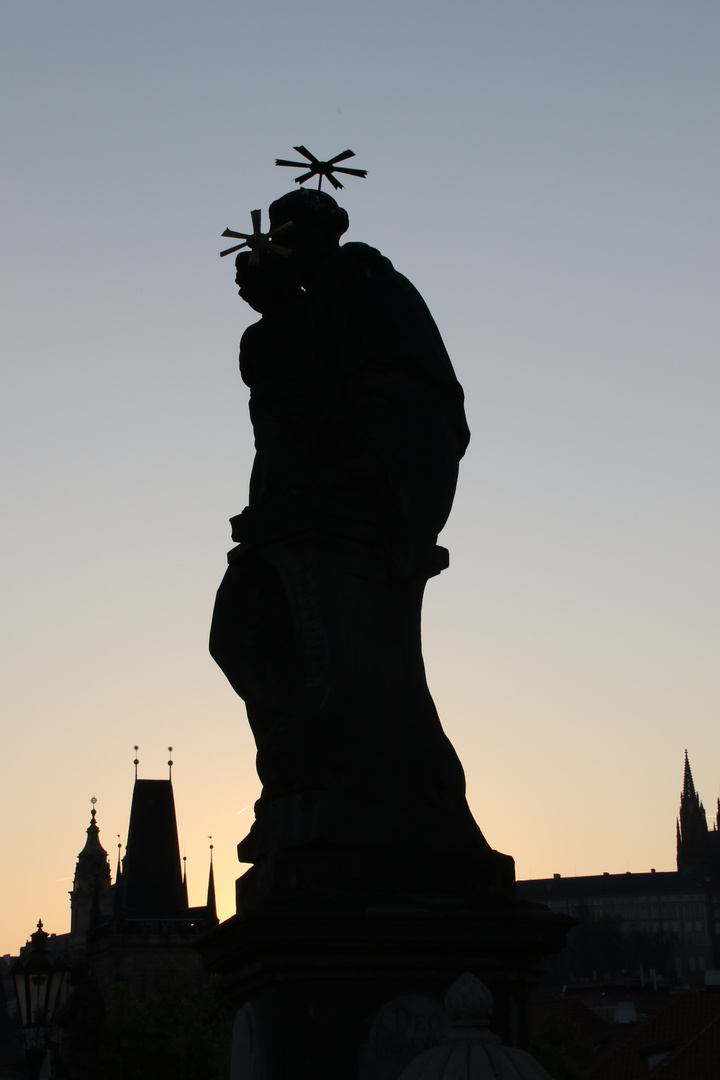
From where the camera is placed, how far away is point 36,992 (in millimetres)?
10734

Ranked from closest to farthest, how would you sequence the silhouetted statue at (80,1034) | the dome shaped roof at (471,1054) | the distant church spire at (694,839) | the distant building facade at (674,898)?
the dome shaped roof at (471,1054) < the silhouetted statue at (80,1034) < the distant building facade at (674,898) < the distant church spire at (694,839)

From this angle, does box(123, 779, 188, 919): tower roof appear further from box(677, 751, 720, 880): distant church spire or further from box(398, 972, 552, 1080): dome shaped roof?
box(677, 751, 720, 880): distant church spire

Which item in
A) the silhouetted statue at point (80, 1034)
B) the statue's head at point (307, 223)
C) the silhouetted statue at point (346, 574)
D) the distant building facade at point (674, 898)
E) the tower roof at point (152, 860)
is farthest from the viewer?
the distant building facade at point (674, 898)

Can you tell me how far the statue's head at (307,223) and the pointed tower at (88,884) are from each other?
3630 inches

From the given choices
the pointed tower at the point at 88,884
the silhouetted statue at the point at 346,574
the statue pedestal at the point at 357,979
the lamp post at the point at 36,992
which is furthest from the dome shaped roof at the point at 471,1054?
the pointed tower at the point at 88,884

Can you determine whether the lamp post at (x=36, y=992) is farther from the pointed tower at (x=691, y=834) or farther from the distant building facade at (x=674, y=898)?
the pointed tower at (x=691, y=834)

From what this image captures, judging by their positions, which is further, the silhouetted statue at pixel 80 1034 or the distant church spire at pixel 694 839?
the distant church spire at pixel 694 839

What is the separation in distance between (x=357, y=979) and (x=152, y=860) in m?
84.7

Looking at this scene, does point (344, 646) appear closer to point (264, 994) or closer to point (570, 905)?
point (264, 994)

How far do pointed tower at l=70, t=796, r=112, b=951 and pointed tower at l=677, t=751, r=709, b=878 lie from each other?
91.6 metres

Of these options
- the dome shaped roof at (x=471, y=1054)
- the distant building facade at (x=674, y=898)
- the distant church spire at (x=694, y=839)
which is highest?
the distant church spire at (x=694, y=839)

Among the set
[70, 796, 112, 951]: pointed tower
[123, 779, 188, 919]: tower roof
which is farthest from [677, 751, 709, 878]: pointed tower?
[123, 779, 188, 919]: tower roof

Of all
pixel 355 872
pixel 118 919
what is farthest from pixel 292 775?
pixel 118 919

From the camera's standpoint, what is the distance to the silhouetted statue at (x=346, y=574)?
21.2 feet
